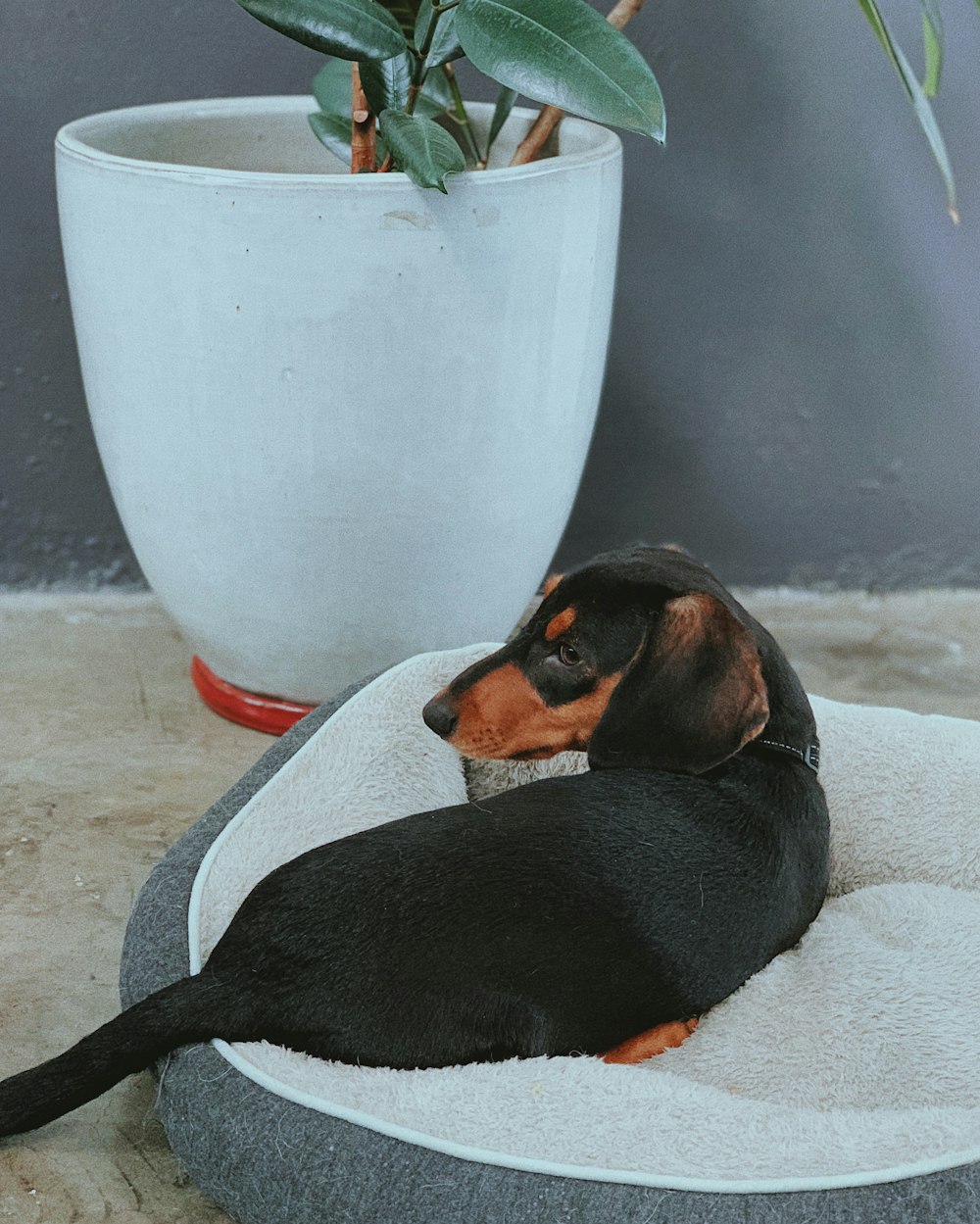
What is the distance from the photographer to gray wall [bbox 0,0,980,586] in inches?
79.1

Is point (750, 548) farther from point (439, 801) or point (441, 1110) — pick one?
point (441, 1110)

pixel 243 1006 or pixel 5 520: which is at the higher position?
pixel 243 1006

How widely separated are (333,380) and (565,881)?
688 mm

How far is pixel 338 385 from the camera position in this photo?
150 centimetres

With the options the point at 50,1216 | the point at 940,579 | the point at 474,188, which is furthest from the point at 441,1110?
the point at 940,579

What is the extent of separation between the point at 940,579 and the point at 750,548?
336mm

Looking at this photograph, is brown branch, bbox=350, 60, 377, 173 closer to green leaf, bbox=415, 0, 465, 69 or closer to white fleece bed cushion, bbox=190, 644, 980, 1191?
green leaf, bbox=415, 0, 465, 69

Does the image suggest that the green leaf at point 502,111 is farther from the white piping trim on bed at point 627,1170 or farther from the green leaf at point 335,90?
the white piping trim on bed at point 627,1170

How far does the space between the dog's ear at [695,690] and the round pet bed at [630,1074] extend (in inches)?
6.3

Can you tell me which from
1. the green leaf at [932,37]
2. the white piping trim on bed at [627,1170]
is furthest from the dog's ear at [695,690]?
the green leaf at [932,37]

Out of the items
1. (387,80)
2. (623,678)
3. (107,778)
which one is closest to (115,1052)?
(623,678)

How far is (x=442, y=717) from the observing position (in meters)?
1.16

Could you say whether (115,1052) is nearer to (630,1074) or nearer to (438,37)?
(630,1074)

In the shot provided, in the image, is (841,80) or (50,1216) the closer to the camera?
(50,1216)
